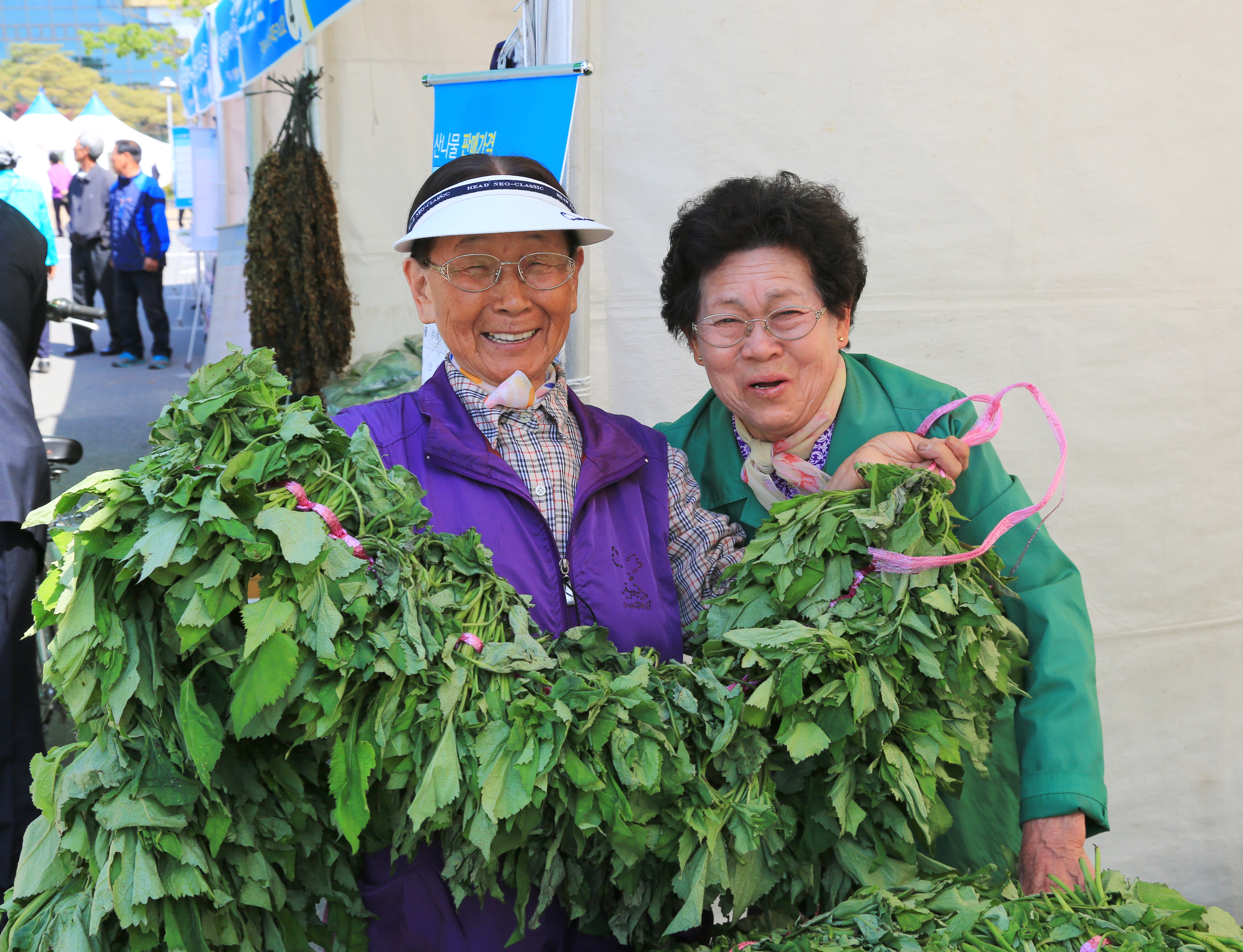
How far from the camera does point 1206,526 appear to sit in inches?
122

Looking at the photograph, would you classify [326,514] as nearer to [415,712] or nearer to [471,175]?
[415,712]

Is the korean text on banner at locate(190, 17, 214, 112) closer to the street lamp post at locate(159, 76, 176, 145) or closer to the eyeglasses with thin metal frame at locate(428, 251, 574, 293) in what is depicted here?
the street lamp post at locate(159, 76, 176, 145)

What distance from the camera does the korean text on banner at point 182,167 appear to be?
44.1ft

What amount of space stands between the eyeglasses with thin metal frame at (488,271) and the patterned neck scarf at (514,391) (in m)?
0.17

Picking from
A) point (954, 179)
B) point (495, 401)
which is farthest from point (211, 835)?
point (954, 179)

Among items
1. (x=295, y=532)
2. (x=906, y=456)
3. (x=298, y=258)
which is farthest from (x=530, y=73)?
(x=298, y=258)

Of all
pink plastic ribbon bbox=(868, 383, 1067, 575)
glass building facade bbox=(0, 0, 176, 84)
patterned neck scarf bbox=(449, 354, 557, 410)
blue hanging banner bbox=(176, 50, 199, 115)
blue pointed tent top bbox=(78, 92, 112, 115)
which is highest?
glass building facade bbox=(0, 0, 176, 84)

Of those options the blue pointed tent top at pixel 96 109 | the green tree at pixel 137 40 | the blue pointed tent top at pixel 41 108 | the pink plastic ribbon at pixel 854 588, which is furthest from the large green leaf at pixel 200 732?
the green tree at pixel 137 40

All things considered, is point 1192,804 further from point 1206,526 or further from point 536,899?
point 536,899

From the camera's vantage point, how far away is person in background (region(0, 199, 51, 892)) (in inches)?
107

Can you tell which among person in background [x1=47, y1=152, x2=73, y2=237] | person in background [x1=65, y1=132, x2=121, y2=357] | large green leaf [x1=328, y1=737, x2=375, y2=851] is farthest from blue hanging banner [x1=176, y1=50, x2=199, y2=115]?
large green leaf [x1=328, y1=737, x2=375, y2=851]

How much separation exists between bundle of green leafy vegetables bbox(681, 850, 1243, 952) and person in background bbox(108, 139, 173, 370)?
10.1 metres

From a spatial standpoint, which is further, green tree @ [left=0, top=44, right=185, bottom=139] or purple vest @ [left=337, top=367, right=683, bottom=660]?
green tree @ [left=0, top=44, right=185, bottom=139]

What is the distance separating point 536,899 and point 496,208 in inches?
48.8
